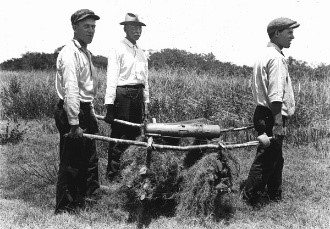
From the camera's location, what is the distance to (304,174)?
5.74m

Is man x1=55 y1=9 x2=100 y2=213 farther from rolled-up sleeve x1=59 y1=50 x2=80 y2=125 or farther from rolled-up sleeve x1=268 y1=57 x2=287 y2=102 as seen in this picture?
rolled-up sleeve x1=268 y1=57 x2=287 y2=102

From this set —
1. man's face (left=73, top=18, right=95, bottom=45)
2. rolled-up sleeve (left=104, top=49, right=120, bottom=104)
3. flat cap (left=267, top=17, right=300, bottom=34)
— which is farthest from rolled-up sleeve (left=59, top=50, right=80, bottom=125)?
flat cap (left=267, top=17, right=300, bottom=34)

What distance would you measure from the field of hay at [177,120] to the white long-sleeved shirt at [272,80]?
873mm

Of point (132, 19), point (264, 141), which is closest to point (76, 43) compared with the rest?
point (132, 19)

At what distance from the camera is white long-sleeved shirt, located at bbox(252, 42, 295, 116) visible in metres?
4.03

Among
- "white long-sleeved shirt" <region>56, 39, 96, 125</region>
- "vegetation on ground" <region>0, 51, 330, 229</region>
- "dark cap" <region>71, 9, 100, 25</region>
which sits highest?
"dark cap" <region>71, 9, 100, 25</region>

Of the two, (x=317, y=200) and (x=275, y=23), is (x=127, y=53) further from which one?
(x=317, y=200)

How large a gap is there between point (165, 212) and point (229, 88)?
5209 mm

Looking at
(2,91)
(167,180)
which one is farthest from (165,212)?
(2,91)

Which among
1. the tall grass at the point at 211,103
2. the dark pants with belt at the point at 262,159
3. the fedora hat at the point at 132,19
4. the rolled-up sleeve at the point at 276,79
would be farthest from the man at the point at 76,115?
the tall grass at the point at 211,103

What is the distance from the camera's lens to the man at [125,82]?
5.04 m

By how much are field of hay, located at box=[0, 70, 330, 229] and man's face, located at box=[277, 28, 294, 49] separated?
1491 mm

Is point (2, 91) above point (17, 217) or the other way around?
above

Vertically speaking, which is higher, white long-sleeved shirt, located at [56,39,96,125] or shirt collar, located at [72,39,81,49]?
shirt collar, located at [72,39,81,49]
